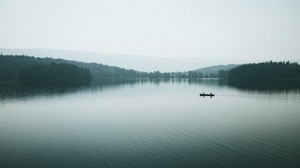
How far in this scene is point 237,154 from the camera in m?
32.2

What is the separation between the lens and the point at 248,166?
2803cm

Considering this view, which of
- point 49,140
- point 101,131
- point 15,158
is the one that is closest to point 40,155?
point 15,158

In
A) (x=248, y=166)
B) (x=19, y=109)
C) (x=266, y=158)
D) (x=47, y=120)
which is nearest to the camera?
(x=248, y=166)

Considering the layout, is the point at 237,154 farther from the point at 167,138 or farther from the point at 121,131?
the point at 121,131

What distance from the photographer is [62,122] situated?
186ft

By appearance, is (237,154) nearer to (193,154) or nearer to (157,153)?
(193,154)

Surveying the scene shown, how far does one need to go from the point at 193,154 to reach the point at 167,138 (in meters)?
9.08

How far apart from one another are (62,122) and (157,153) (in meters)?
33.3

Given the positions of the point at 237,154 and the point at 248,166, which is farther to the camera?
the point at 237,154

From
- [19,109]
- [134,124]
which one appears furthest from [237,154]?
[19,109]

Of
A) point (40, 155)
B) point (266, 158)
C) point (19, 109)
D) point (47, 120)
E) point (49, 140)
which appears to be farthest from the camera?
point (19, 109)

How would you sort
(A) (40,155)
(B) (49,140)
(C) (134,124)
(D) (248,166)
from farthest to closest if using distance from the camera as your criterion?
(C) (134,124) < (B) (49,140) < (A) (40,155) < (D) (248,166)

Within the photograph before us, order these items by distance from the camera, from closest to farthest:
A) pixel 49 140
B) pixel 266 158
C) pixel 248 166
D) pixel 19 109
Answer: pixel 248 166 → pixel 266 158 → pixel 49 140 → pixel 19 109

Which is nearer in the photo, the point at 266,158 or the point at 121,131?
the point at 266,158
